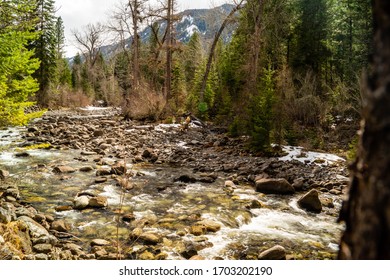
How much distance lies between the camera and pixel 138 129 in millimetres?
16125

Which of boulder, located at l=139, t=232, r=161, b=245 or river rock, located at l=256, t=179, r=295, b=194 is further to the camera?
river rock, located at l=256, t=179, r=295, b=194

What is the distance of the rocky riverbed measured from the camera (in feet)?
14.3

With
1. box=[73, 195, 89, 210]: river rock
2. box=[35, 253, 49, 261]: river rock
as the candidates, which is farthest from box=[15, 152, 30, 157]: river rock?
box=[35, 253, 49, 261]: river rock

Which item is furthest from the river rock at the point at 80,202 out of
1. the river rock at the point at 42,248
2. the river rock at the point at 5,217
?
the river rock at the point at 42,248

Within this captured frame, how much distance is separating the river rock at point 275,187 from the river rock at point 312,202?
34.5 inches

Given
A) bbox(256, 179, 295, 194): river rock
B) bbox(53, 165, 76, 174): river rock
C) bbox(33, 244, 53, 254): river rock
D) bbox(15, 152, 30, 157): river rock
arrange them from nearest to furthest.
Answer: bbox(33, 244, 53, 254): river rock → bbox(256, 179, 295, 194): river rock → bbox(53, 165, 76, 174): river rock → bbox(15, 152, 30, 157): river rock

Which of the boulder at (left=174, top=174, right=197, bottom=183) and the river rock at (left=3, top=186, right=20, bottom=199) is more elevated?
the river rock at (left=3, top=186, right=20, bottom=199)

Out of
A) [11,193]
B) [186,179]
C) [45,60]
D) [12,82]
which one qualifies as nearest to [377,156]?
[12,82]

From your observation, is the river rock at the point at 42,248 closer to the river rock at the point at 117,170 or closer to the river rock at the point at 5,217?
the river rock at the point at 5,217

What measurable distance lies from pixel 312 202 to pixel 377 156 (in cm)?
614

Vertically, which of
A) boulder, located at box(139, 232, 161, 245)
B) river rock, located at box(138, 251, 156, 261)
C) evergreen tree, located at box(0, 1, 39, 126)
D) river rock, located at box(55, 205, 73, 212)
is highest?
evergreen tree, located at box(0, 1, 39, 126)

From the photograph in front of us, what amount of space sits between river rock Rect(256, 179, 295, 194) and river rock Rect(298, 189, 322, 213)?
875 millimetres

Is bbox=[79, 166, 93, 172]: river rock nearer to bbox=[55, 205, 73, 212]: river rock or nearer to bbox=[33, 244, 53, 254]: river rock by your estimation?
bbox=[55, 205, 73, 212]: river rock

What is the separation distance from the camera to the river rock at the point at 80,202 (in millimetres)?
5996
